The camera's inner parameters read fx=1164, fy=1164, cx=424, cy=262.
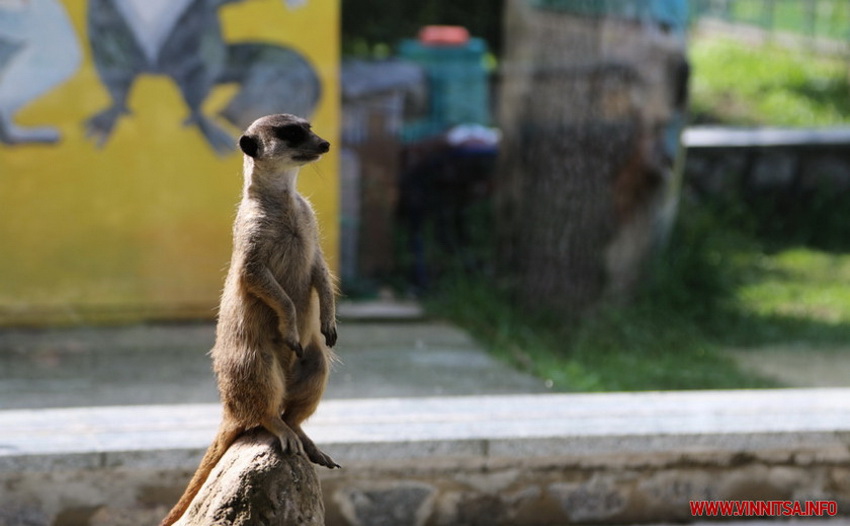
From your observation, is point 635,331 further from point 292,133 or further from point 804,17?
point 804,17

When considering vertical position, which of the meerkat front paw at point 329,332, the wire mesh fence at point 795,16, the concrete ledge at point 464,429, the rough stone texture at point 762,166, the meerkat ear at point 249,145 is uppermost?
the meerkat ear at point 249,145

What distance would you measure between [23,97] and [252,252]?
454cm

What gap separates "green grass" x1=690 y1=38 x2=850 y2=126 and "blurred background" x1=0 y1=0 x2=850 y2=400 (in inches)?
155

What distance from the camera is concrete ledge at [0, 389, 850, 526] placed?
4.27 meters

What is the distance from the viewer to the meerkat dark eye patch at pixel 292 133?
301cm

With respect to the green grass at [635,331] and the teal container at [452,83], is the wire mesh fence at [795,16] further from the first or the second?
the green grass at [635,331]

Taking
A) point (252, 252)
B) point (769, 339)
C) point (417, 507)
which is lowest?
point (769, 339)

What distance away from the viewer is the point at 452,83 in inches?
368

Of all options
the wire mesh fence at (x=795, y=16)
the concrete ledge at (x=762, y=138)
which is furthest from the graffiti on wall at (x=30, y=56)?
the wire mesh fence at (x=795, y=16)

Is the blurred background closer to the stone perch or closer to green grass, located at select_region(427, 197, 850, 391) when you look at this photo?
green grass, located at select_region(427, 197, 850, 391)

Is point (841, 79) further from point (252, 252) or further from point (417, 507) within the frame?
point (252, 252)

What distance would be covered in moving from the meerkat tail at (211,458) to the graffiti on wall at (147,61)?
4.24 meters

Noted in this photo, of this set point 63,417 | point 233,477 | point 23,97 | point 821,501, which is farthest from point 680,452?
point 23,97

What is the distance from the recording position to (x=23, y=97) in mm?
7098
